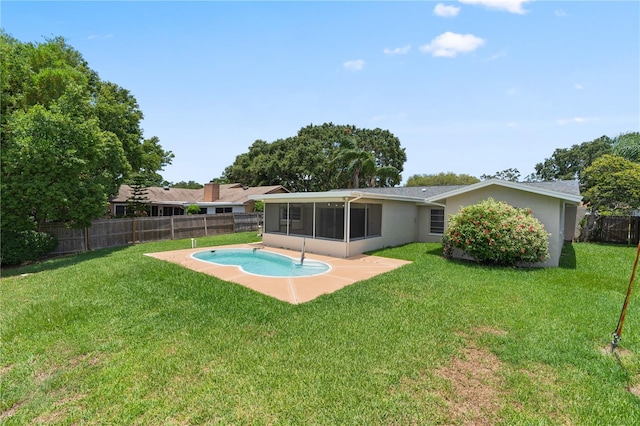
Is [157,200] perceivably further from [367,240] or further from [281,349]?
[281,349]

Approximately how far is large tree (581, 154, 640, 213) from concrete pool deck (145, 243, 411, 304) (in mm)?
Result: 15660

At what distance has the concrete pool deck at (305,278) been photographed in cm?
749

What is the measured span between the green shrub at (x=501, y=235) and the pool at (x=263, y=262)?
5.15m

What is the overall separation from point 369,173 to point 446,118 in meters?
10.8

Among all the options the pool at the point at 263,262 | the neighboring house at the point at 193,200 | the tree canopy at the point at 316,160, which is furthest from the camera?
the tree canopy at the point at 316,160

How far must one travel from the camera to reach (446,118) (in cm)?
1805

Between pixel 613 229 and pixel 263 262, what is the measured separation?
1962 cm

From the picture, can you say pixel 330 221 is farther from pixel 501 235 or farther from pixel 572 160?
pixel 572 160

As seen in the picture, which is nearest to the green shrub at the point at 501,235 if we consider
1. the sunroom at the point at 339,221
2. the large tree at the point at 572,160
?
the sunroom at the point at 339,221

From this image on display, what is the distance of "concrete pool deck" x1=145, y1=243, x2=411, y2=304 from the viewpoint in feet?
24.6

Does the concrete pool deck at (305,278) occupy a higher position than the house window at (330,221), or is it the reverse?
the house window at (330,221)

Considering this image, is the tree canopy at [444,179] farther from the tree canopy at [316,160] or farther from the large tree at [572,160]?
the large tree at [572,160]

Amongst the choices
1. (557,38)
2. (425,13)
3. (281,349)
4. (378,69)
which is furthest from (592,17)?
(281,349)

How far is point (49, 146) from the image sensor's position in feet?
38.7
